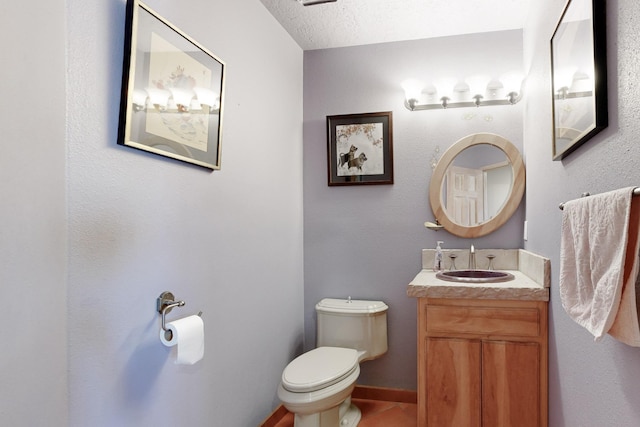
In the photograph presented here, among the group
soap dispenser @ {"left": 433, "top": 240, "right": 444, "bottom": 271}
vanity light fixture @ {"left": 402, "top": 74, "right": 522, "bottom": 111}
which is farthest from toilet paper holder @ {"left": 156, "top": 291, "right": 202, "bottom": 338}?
vanity light fixture @ {"left": 402, "top": 74, "right": 522, "bottom": 111}

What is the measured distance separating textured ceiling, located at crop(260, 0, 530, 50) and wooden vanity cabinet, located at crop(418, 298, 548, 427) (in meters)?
1.70

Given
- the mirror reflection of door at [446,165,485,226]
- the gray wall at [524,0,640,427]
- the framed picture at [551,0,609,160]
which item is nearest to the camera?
the gray wall at [524,0,640,427]

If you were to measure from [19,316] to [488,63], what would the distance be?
2806mm

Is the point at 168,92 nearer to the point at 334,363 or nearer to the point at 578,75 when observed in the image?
the point at 578,75

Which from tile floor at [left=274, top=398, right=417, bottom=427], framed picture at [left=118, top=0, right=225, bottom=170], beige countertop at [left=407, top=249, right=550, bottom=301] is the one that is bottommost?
tile floor at [left=274, top=398, right=417, bottom=427]

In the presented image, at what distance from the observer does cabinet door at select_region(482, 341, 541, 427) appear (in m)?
1.89

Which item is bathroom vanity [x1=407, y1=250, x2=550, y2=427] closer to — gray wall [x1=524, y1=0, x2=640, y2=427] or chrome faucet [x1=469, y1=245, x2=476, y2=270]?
gray wall [x1=524, y1=0, x2=640, y2=427]

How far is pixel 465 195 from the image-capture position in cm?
266

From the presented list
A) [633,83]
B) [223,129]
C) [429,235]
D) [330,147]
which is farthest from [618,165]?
[330,147]

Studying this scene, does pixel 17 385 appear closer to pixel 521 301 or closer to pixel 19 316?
pixel 19 316

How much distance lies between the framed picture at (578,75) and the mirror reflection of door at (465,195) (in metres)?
1.02

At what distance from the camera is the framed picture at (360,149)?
2771mm

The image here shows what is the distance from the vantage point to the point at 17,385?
0.92m

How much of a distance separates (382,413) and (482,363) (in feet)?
3.01
